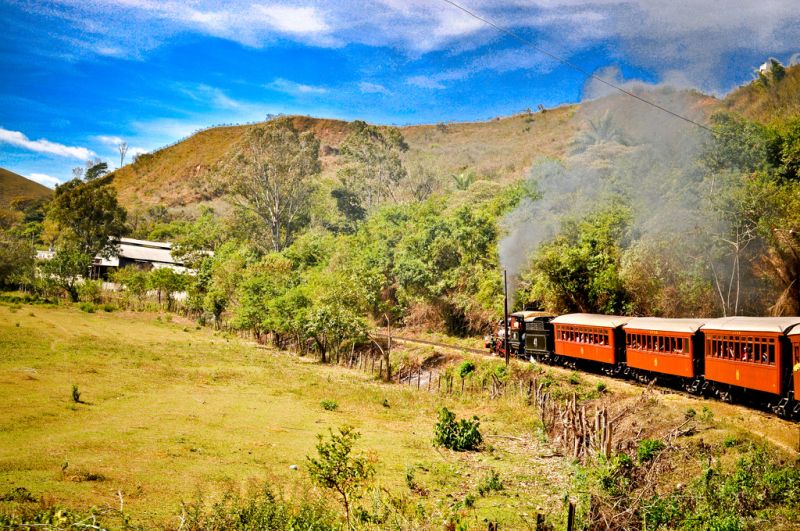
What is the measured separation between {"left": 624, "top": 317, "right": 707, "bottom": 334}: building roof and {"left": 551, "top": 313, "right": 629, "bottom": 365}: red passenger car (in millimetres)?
902

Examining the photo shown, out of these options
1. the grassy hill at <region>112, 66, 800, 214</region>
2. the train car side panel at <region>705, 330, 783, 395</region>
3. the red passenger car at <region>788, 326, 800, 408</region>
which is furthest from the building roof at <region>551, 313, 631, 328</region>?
the grassy hill at <region>112, 66, 800, 214</region>

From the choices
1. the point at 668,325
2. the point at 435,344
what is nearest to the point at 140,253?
the point at 435,344

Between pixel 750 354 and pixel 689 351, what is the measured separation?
309 centimetres

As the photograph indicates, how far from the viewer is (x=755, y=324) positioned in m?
18.8

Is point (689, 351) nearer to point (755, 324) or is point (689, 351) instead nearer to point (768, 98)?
point (755, 324)

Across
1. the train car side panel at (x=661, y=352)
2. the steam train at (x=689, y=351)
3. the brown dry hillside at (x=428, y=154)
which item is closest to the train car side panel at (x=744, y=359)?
the steam train at (x=689, y=351)

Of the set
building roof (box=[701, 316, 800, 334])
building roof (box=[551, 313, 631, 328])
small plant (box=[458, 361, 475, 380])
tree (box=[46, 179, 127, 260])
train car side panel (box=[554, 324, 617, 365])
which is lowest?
small plant (box=[458, 361, 475, 380])

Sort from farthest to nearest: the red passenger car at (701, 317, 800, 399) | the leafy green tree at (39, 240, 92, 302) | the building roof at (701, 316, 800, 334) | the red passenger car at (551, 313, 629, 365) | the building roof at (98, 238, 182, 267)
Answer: the building roof at (98, 238, 182, 267)
the leafy green tree at (39, 240, 92, 302)
the red passenger car at (551, 313, 629, 365)
the building roof at (701, 316, 800, 334)
the red passenger car at (701, 317, 800, 399)

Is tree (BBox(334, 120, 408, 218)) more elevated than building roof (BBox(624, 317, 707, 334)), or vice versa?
tree (BBox(334, 120, 408, 218))

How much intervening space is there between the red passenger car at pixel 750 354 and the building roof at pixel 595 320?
540cm

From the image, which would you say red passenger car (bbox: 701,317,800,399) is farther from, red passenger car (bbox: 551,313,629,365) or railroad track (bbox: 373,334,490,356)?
railroad track (bbox: 373,334,490,356)

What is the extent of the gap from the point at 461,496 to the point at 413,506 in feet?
7.06

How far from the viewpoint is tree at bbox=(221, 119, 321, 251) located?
74500mm

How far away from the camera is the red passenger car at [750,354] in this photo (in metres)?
17.3
